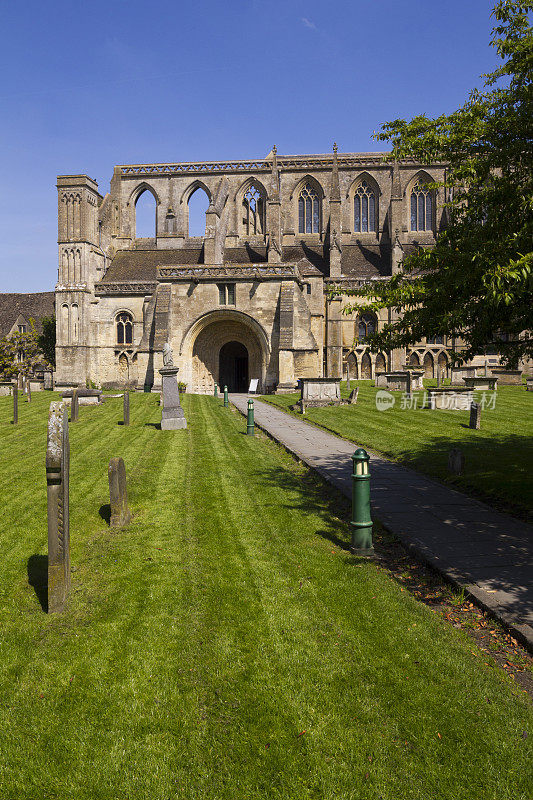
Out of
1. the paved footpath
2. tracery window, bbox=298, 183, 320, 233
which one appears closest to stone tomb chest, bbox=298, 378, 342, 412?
the paved footpath

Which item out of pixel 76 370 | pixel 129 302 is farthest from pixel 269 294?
pixel 76 370

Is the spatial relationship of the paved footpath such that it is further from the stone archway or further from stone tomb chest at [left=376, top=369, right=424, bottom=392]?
the stone archway

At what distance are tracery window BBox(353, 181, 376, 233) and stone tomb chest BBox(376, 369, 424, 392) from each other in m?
20.0

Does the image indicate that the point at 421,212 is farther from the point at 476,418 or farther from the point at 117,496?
the point at 117,496

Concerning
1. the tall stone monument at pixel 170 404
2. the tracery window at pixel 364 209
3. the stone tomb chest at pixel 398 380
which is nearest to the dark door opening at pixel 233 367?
the stone tomb chest at pixel 398 380

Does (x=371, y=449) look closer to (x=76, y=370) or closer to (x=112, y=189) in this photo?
(x=76, y=370)

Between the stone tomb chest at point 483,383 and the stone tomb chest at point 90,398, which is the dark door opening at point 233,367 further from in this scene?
the stone tomb chest at point 483,383

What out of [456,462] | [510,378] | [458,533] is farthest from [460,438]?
[510,378]

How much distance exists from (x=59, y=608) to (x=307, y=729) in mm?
2572

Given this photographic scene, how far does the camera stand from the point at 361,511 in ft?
19.0

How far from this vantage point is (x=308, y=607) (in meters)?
4.47

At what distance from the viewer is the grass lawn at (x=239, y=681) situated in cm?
270

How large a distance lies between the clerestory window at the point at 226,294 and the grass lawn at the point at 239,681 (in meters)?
24.1

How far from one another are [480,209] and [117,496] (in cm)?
581
